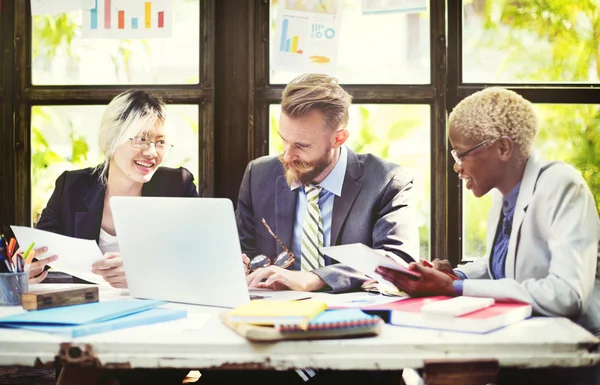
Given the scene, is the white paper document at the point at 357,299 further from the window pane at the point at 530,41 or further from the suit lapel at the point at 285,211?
the window pane at the point at 530,41

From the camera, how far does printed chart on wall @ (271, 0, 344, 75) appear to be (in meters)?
2.89

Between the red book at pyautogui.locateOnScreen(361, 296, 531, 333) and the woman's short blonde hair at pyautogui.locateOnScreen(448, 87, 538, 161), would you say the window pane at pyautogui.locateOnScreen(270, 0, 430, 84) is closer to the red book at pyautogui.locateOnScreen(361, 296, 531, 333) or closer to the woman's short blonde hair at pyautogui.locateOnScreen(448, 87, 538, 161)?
the woman's short blonde hair at pyautogui.locateOnScreen(448, 87, 538, 161)

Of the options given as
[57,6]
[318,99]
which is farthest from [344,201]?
[57,6]

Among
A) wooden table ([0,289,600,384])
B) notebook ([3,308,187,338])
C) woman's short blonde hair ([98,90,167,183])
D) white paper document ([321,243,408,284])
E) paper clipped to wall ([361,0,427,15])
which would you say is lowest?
wooden table ([0,289,600,384])

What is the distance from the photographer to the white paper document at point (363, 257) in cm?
158

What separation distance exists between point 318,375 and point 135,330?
0.80 metres

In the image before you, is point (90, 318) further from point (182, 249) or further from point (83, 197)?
point (83, 197)

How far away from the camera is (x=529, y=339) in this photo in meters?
1.26

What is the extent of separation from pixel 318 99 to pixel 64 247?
1161 millimetres

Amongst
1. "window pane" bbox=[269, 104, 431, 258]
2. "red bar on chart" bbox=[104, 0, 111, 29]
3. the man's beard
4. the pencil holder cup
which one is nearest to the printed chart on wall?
"window pane" bbox=[269, 104, 431, 258]

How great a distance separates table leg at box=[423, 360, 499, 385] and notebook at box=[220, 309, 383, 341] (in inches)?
5.2

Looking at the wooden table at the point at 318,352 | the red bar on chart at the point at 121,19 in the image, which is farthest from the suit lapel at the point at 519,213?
the red bar on chart at the point at 121,19

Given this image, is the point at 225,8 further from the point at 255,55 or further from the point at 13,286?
the point at 13,286

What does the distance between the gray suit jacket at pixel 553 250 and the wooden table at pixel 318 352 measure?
0.23 m
